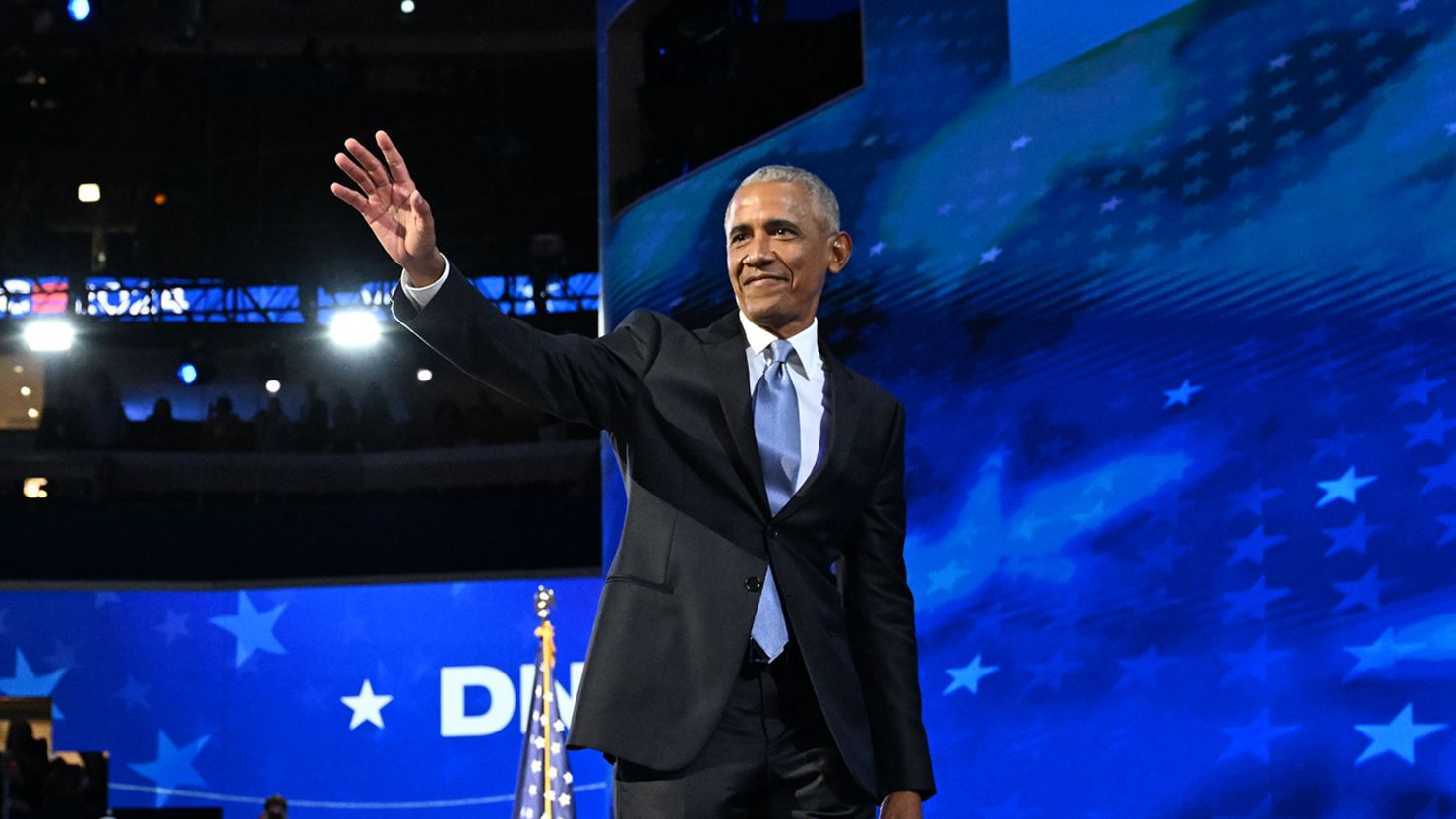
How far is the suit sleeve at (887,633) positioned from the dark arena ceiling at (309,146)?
1266 cm

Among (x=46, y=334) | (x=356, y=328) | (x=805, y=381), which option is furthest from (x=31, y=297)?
(x=805, y=381)

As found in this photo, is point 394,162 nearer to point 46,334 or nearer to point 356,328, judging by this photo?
point 356,328

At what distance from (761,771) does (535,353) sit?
597 millimetres

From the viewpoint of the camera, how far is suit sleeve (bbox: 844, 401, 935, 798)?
2.21 m

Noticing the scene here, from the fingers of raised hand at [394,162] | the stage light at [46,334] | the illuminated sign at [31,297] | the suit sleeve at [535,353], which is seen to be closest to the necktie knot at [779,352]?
the suit sleeve at [535,353]

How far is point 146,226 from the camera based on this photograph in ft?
48.5

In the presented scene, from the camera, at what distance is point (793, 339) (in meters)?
2.23

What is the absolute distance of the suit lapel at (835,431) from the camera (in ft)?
7.06

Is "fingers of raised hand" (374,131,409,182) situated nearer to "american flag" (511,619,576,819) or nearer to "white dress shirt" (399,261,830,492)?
"white dress shirt" (399,261,830,492)

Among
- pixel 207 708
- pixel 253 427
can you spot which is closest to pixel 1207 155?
pixel 207 708

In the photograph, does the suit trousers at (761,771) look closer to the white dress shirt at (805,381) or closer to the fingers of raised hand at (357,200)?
the white dress shirt at (805,381)

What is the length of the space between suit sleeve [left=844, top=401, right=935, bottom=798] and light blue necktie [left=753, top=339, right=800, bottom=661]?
165 mm

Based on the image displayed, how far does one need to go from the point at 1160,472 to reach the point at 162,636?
7180 millimetres

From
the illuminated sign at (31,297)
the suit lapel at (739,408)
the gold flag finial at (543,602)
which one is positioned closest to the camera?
the suit lapel at (739,408)
